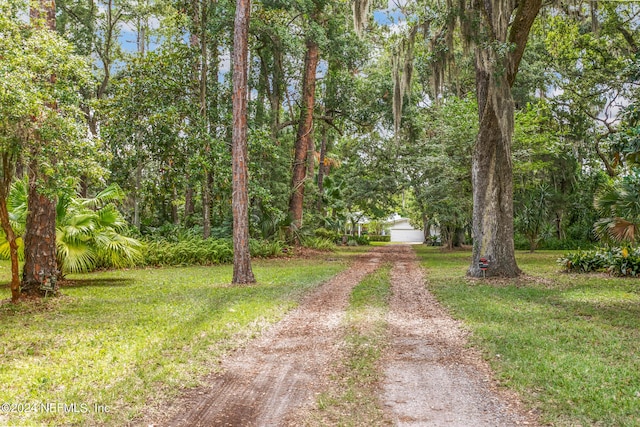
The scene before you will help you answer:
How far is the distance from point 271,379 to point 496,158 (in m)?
9.79

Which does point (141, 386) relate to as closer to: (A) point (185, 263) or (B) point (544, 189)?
(A) point (185, 263)

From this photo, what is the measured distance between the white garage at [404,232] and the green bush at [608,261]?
1888 inches

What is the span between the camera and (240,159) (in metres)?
11.5

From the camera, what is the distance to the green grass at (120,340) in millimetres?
4086

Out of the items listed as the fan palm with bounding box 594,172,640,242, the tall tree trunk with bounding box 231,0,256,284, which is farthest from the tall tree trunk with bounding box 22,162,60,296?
the fan palm with bounding box 594,172,640,242

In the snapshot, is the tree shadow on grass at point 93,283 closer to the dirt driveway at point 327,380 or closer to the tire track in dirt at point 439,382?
the dirt driveway at point 327,380

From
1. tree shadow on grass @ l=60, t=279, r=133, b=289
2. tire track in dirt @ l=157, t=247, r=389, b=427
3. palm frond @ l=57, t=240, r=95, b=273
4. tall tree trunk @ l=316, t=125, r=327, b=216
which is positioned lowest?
tire track in dirt @ l=157, t=247, r=389, b=427

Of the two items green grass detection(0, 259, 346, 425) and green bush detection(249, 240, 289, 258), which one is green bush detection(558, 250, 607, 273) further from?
green bush detection(249, 240, 289, 258)

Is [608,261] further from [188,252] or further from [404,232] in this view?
[404,232]

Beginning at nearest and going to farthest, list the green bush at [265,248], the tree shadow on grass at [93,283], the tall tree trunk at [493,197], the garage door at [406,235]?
the tree shadow on grass at [93,283] → the tall tree trunk at [493,197] → the green bush at [265,248] → the garage door at [406,235]

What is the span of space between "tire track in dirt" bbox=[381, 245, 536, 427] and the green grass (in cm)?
188

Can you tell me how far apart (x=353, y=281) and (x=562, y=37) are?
1191 cm

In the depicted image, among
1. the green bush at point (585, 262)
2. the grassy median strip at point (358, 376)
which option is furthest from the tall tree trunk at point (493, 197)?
the grassy median strip at point (358, 376)

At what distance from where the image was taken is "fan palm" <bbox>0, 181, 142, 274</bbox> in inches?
419
